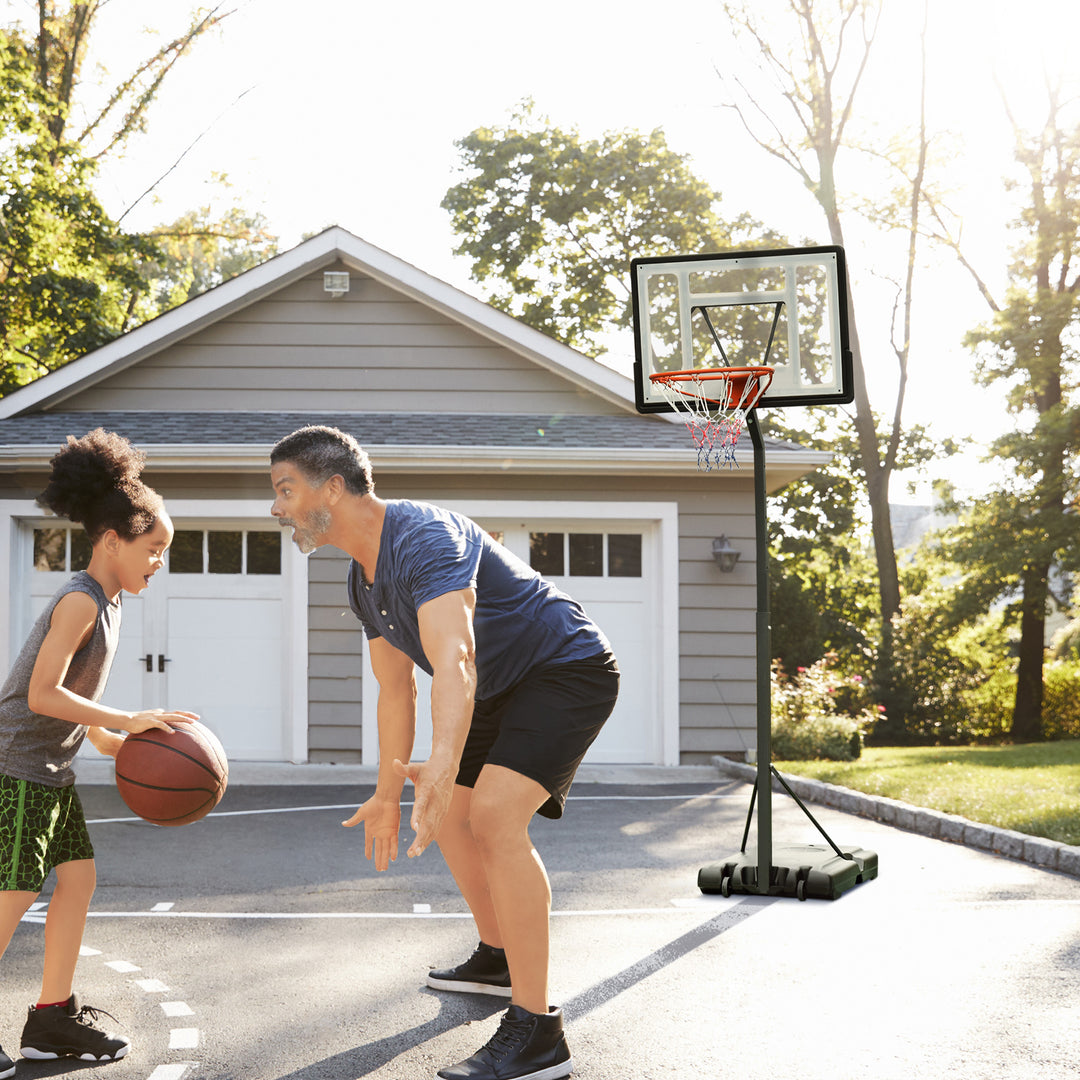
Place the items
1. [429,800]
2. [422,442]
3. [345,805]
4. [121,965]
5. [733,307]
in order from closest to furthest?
[429,800] → [121,965] → [733,307] → [345,805] → [422,442]

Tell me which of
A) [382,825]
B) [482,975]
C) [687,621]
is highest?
[687,621]

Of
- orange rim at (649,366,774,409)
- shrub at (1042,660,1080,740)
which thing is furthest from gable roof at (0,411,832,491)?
shrub at (1042,660,1080,740)

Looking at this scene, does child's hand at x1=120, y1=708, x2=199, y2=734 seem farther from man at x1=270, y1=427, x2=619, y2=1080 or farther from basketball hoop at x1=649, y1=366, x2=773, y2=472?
basketball hoop at x1=649, y1=366, x2=773, y2=472

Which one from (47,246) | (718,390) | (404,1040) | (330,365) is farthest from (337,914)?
(47,246)

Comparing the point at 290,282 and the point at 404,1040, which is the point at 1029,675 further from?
the point at 404,1040

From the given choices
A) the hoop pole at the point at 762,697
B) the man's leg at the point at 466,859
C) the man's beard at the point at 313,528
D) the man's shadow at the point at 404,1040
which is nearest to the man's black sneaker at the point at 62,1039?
the man's shadow at the point at 404,1040

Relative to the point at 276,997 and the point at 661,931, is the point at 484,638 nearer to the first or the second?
the point at 276,997

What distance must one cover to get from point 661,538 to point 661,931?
22.9ft

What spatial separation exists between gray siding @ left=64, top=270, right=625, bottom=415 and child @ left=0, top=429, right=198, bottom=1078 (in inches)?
363

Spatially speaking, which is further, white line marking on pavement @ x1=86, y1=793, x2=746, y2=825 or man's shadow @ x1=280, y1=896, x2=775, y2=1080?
white line marking on pavement @ x1=86, y1=793, x2=746, y2=825

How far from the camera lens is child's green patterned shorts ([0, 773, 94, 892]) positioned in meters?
3.38

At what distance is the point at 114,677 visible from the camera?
38.6 feet

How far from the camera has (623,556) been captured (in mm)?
12070

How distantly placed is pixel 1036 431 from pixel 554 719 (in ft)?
59.1
